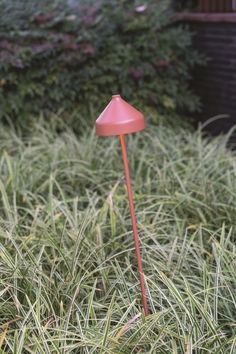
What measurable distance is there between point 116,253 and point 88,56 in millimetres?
2418

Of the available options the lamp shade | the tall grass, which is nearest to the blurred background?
the tall grass

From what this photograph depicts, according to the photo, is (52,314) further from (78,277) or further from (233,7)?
(233,7)

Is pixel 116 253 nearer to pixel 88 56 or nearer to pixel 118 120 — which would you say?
pixel 118 120

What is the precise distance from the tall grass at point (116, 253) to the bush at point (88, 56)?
35.8 inches

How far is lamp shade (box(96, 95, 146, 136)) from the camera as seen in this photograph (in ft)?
6.42

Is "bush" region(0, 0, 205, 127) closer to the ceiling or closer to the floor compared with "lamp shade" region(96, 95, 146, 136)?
closer to the floor

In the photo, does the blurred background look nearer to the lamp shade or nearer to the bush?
the bush

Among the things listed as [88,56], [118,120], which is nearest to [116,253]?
[118,120]

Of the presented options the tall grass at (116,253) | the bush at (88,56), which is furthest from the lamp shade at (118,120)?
the bush at (88,56)

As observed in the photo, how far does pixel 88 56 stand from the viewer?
4656mm

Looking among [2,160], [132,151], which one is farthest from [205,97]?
[2,160]

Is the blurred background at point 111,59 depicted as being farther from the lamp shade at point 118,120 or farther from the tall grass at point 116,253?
the lamp shade at point 118,120

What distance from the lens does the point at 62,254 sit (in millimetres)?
2361

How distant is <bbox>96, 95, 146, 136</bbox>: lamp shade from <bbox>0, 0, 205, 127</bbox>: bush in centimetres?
250
